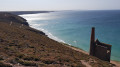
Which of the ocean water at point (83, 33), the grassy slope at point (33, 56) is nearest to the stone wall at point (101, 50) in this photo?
the grassy slope at point (33, 56)

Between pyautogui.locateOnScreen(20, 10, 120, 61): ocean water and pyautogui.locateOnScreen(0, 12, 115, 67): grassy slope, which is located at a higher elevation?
pyautogui.locateOnScreen(0, 12, 115, 67): grassy slope

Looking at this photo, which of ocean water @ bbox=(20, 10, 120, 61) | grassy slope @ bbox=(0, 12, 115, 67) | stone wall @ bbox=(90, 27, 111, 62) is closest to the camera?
grassy slope @ bbox=(0, 12, 115, 67)

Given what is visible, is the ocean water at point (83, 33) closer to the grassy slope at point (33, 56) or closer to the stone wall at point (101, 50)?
the stone wall at point (101, 50)

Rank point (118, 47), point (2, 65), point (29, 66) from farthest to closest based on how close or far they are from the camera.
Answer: point (118, 47) < point (29, 66) < point (2, 65)

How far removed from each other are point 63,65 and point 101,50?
41.6 feet

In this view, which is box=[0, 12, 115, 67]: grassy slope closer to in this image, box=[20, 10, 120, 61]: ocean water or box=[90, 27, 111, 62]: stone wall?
box=[90, 27, 111, 62]: stone wall

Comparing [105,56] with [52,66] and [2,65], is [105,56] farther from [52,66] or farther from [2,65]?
[2,65]

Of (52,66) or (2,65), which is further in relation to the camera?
(52,66)

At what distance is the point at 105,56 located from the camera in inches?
778

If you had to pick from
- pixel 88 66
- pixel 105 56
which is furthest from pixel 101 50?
pixel 88 66

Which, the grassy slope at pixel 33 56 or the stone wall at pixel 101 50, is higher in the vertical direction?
the grassy slope at pixel 33 56

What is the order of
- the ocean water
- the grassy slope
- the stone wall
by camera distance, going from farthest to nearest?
the ocean water → the stone wall → the grassy slope

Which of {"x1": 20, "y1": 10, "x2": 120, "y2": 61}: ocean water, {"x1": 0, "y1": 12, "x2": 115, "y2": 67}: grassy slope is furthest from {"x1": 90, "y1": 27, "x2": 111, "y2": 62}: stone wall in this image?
{"x1": 20, "y1": 10, "x2": 120, "y2": 61}: ocean water

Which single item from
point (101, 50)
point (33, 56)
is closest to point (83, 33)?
point (101, 50)
